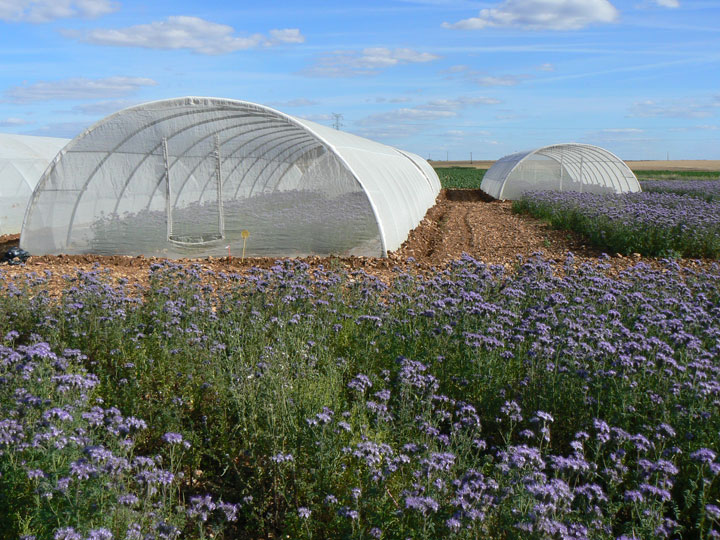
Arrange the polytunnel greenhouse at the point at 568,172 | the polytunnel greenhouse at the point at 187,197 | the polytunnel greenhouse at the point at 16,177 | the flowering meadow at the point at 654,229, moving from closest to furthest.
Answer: the polytunnel greenhouse at the point at 187,197
the flowering meadow at the point at 654,229
the polytunnel greenhouse at the point at 16,177
the polytunnel greenhouse at the point at 568,172

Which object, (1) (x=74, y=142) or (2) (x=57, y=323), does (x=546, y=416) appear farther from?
(1) (x=74, y=142)

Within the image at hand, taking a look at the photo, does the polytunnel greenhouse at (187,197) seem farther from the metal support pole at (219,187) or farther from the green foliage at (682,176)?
the green foliage at (682,176)

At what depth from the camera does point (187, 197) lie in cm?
1412

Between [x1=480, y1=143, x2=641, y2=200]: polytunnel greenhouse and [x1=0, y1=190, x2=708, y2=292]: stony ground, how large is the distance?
7.85 metres

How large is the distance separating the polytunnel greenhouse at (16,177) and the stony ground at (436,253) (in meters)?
1.26

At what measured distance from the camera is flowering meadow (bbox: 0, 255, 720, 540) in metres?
3.48

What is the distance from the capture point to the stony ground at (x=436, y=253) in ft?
38.7

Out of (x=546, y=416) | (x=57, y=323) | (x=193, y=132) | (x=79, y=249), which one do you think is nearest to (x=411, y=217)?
(x=193, y=132)

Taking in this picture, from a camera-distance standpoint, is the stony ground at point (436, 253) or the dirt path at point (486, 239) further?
the dirt path at point (486, 239)

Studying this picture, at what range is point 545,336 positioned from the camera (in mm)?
5461

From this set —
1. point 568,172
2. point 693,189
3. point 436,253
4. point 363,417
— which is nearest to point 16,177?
point 436,253

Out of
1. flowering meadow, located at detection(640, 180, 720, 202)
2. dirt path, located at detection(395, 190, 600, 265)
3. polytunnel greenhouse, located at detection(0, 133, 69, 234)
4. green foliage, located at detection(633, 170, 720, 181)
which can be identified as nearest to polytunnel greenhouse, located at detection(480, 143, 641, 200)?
flowering meadow, located at detection(640, 180, 720, 202)

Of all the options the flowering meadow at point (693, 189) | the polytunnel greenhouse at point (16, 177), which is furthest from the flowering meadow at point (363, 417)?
the flowering meadow at point (693, 189)

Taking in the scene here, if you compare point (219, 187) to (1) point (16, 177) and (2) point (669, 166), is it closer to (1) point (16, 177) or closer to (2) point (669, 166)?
(1) point (16, 177)
